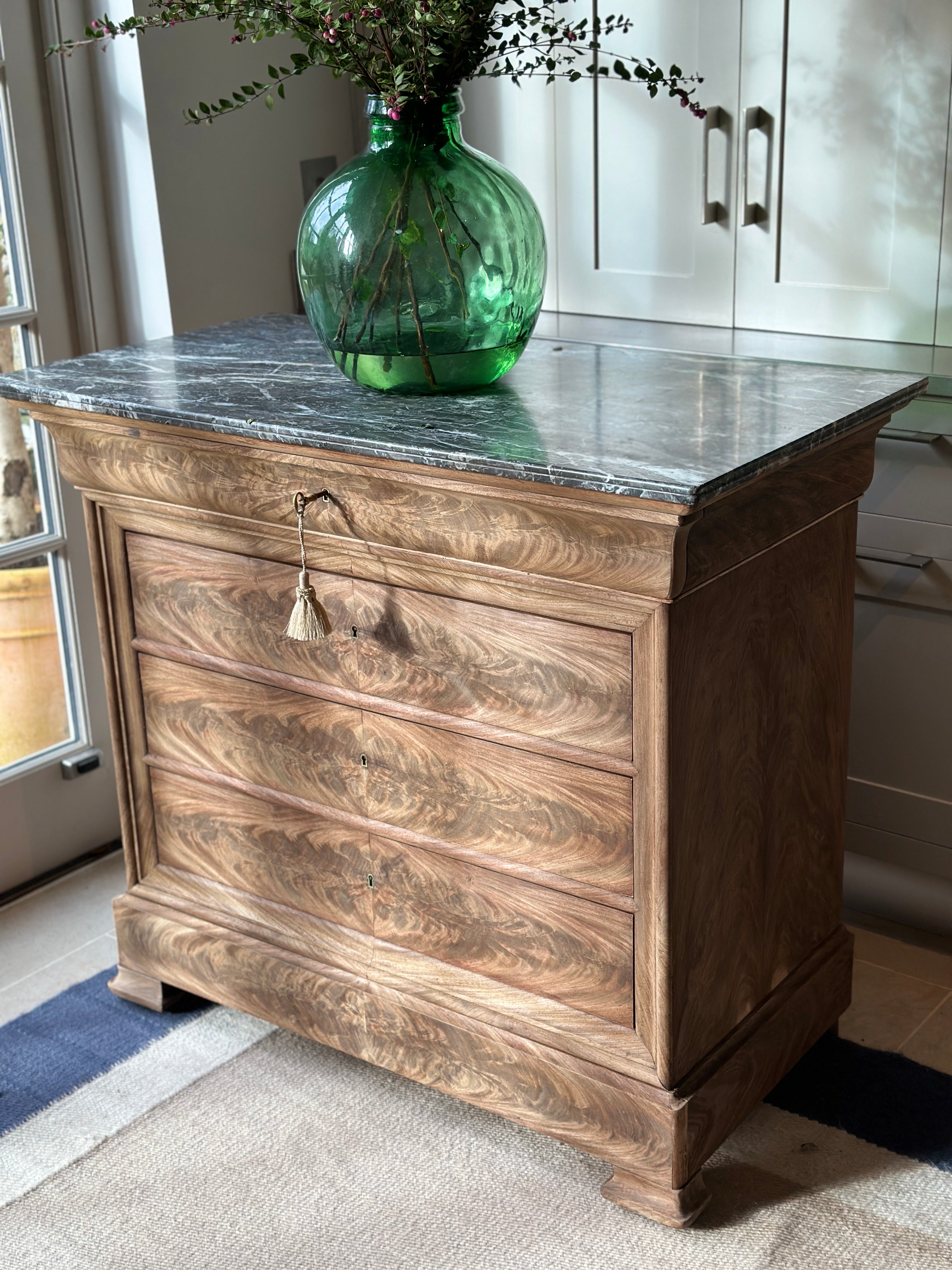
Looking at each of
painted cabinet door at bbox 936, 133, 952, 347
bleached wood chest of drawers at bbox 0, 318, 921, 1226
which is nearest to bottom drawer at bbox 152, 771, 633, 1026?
bleached wood chest of drawers at bbox 0, 318, 921, 1226

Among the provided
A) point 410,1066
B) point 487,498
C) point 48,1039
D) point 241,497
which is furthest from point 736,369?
point 48,1039

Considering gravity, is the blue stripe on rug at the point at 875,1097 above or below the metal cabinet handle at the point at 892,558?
below

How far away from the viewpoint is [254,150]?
8.14ft

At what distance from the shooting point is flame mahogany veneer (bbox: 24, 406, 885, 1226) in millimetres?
1492

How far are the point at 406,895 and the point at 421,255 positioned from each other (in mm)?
805

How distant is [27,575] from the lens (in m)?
2.42

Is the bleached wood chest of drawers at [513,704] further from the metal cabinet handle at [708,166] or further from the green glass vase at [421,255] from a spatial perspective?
Result: the metal cabinet handle at [708,166]

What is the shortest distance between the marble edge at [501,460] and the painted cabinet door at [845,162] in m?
0.55

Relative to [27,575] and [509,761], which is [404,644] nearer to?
[509,761]

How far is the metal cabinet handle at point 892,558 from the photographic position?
2.04 m

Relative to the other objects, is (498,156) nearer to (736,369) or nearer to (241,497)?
(736,369)

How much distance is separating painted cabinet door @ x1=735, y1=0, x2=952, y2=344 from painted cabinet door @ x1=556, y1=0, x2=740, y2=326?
44 millimetres

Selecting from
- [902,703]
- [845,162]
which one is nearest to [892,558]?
[902,703]

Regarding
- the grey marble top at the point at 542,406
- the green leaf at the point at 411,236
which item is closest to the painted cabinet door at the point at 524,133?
the grey marble top at the point at 542,406
